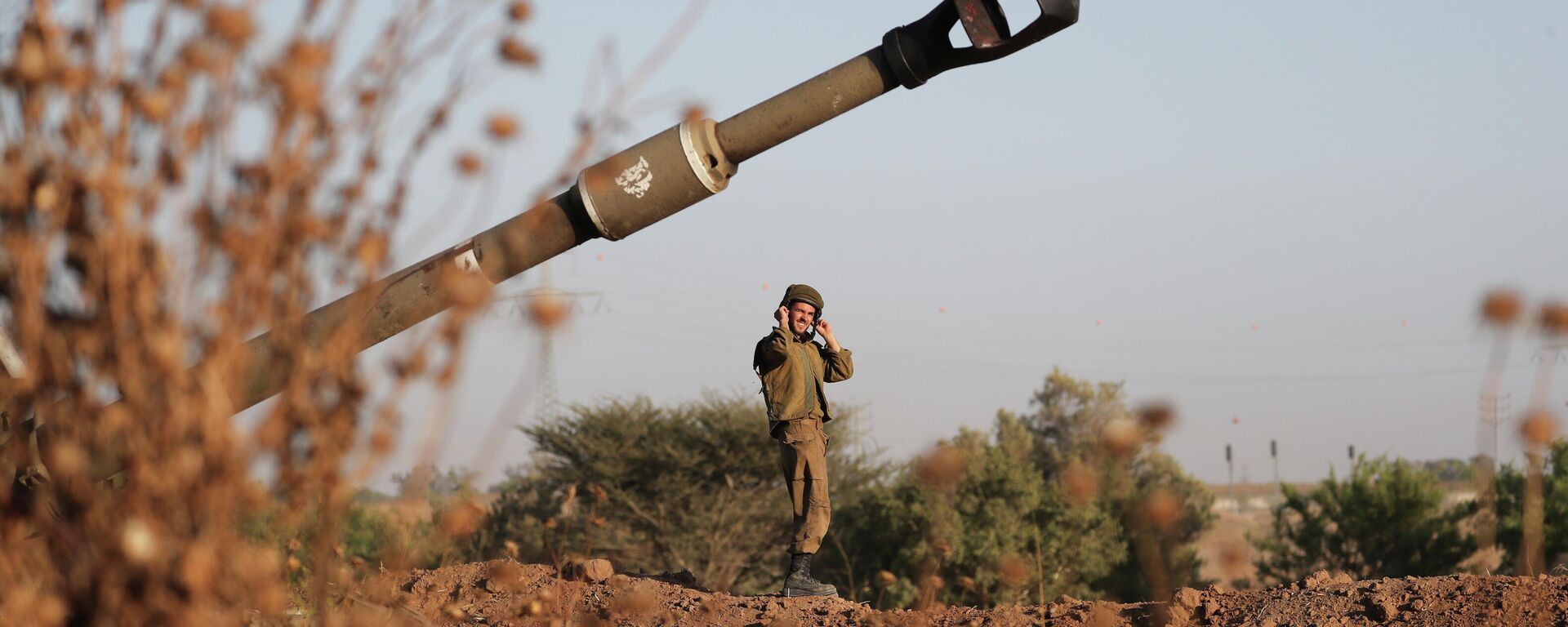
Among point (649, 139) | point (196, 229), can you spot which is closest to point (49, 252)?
point (196, 229)

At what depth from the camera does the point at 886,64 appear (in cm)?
529

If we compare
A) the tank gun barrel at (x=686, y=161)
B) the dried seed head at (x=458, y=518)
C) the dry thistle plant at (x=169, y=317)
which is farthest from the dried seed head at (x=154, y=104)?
the tank gun barrel at (x=686, y=161)

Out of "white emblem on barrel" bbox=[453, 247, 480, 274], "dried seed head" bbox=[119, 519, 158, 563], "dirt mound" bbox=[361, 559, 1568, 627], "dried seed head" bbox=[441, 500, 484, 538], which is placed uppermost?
"white emblem on barrel" bbox=[453, 247, 480, 274]

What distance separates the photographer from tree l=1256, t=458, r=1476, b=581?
28953mm

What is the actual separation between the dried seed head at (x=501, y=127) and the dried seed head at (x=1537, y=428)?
2.58m

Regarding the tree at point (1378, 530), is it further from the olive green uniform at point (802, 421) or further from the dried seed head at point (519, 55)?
the dried seed head at point (519, 55)

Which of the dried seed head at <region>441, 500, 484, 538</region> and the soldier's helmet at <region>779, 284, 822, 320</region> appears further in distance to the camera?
the soldier's helmet at <region>779, 284, 822, 320</region>

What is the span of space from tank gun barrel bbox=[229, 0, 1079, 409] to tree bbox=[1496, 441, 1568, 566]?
2202 cm

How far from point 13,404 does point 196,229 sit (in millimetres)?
425

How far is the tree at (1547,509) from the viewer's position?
1017 inches

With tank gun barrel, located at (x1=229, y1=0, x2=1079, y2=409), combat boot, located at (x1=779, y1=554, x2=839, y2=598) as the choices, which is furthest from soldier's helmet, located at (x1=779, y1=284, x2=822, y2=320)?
tank gun barrel, located at (x1=229, y1=0, x2=1079, y2=409)

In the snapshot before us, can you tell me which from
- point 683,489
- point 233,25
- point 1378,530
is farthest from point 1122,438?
point 1378,530

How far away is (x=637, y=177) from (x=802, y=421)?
3.33 m

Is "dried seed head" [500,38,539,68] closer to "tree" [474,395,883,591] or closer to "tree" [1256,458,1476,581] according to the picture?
"tree" [474,395,883,591]
